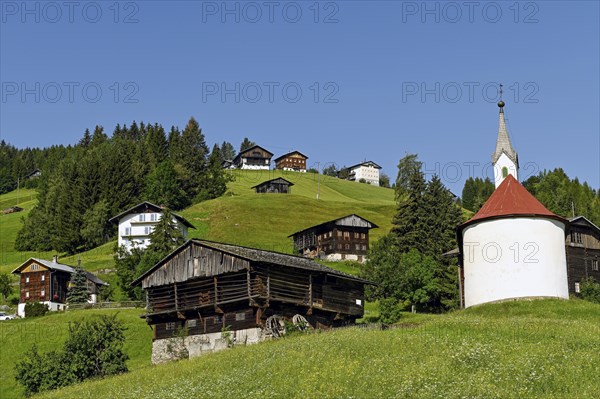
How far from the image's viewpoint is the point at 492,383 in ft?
94.8

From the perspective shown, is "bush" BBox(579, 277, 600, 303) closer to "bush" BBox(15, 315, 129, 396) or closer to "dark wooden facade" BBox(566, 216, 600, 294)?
"dark wooden facade" BBox(566, 216, 600, 294)

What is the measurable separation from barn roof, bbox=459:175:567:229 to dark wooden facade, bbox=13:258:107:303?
43596 mm

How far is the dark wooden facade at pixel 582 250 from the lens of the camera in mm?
73188

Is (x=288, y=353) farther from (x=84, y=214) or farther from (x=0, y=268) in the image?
(x=84, y=214)

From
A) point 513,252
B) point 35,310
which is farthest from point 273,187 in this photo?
point 513,252

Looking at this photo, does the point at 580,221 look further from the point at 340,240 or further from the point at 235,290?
the point at 235,290

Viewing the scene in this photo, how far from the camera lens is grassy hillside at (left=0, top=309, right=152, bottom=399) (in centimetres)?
5509

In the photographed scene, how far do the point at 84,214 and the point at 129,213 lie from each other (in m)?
15.8

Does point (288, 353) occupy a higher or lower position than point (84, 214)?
lower

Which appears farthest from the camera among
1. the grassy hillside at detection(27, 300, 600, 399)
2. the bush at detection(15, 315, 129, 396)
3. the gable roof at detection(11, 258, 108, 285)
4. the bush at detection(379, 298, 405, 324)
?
the gable roof at detection(11, 258, 108, 285)

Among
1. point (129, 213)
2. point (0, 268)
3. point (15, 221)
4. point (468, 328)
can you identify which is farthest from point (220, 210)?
point (468, 328)

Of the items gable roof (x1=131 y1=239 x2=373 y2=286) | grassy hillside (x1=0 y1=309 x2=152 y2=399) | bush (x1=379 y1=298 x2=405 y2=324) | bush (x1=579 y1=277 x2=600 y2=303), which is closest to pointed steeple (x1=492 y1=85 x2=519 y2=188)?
bush (x1=579 y1=277 x2=600 y2=303)

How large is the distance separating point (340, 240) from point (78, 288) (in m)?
35.9

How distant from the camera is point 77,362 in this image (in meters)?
46.4
